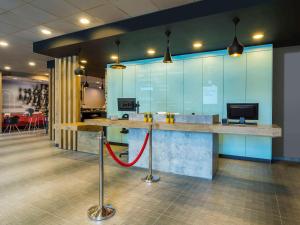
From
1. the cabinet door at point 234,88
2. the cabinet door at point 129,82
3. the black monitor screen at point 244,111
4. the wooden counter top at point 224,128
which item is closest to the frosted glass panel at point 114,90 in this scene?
the cabinet door at point 129,82

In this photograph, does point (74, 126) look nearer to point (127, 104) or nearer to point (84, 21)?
point (127, 104)

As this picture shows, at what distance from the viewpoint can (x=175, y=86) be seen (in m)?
5.86

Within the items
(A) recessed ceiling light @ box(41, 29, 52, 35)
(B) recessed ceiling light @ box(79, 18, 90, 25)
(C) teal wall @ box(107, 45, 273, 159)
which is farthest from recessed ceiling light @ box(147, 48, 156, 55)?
(A) recessed ceiling light @ box(41, 29, 52, 35)

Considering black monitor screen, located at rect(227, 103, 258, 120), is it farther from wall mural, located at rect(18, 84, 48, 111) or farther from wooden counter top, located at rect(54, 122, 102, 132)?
wall mural, located at rect(18, 84, 48, 111)

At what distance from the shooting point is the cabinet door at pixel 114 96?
6.86 m

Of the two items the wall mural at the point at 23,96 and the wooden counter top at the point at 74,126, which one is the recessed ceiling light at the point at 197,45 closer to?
the wooden counter top at the point at 74,126

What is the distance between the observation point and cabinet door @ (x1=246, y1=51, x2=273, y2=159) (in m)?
4.68

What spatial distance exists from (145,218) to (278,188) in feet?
7.64

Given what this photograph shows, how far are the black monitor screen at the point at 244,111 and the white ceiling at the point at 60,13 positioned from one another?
2.17 metres

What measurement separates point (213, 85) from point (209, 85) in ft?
0.35

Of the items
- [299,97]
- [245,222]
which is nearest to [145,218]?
[245,222]

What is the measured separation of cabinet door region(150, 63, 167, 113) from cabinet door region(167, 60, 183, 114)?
14cm

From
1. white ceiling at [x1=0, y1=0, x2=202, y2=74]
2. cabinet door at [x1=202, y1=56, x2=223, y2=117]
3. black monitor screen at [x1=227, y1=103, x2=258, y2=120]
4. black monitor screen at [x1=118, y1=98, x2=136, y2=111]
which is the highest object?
white ceiling at [x1=0, y1=0, x2=202, y2=74]

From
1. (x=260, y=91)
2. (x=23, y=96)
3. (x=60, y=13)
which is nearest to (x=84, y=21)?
(x=60, y=13)
